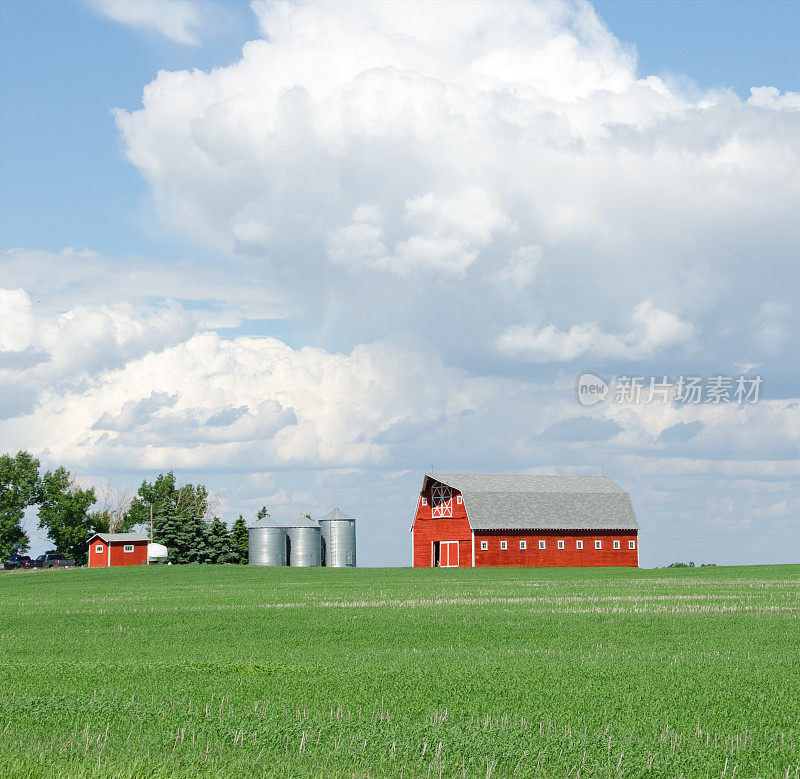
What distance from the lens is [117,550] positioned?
106938mm

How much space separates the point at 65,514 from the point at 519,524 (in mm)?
50819

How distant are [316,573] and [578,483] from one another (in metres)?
32.4

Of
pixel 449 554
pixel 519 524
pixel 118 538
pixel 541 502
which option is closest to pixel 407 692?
pixel 519 524

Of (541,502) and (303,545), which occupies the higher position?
(541,502)

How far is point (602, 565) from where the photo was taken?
9256 centimetres

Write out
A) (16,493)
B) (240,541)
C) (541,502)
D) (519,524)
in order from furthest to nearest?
(240,541), (16,493), (541,502), (519,524)

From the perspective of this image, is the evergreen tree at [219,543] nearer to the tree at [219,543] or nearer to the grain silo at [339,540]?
the tree at [219,543]

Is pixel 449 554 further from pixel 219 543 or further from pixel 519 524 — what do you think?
pixel 219 543

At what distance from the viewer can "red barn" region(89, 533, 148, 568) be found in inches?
4203

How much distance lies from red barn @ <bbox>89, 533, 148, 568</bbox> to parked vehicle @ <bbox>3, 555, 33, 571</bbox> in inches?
273

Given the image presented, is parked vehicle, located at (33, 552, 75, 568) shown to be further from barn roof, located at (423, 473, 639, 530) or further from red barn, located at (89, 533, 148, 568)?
barn roof, located at (423, 473, 639, 530)

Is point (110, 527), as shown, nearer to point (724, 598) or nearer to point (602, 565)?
point (602, 565)

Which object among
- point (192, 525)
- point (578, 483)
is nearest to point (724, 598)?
point (578, 483)

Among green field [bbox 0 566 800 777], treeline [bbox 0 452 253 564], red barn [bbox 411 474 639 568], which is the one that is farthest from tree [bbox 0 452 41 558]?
green field [bbox 0 566 800 777]
